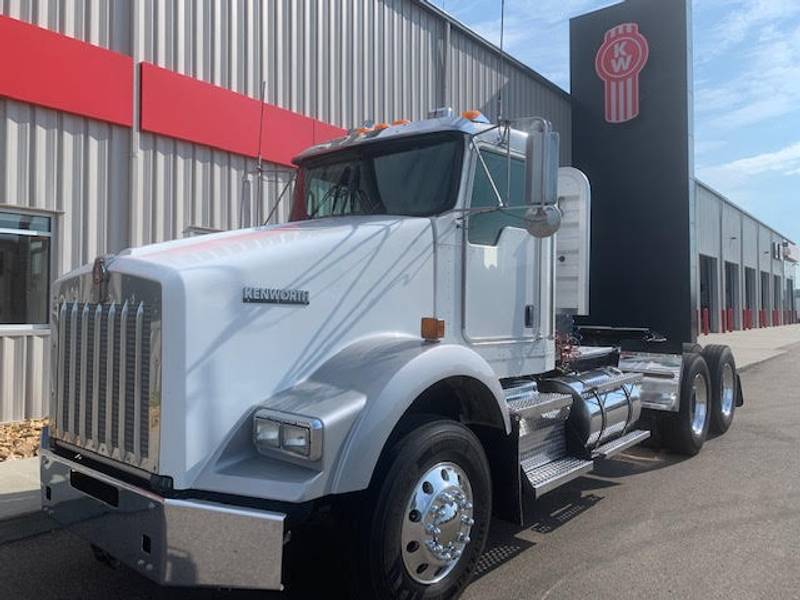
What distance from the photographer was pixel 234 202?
32.3 feet

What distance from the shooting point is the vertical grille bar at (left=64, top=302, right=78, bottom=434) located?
332 cm

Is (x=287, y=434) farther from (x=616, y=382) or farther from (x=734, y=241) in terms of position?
(x=734, y=241)

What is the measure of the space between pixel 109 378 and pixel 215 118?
7002mm

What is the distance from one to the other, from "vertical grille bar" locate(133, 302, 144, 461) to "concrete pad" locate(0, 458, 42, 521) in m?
2.56

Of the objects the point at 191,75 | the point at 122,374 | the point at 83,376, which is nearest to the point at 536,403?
the point at 122,374

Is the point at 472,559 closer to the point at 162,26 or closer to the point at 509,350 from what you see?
the point at 509,350

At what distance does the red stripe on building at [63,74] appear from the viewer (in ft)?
23.4

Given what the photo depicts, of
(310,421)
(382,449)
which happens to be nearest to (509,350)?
(382,449)

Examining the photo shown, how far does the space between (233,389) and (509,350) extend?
84.9 inches

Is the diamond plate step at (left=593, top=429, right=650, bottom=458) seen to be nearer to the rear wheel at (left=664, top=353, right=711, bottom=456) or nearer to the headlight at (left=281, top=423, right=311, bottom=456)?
the rear wheel at (left=664, top=353, right=711, bottom=456)

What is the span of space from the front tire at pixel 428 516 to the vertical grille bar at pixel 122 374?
3.70ft

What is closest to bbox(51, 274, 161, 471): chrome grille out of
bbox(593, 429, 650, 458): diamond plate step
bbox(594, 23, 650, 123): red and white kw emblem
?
bbox(593, 429, 650, 458): diamond plate step

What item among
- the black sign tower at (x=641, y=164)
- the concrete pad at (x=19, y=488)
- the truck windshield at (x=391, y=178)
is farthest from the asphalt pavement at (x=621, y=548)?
the truck windshield at (x=391, y=178)

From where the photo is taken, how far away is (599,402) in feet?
17.4
